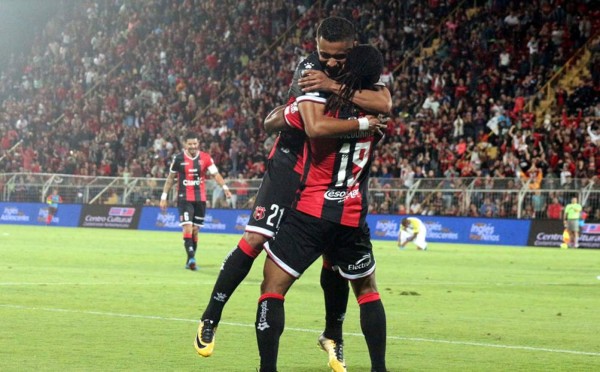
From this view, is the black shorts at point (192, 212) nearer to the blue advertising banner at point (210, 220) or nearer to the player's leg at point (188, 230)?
the player's leg at point (188, 230)

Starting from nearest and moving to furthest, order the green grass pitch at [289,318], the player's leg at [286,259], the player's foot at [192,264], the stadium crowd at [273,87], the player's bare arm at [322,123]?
1. the player's bare arm at [322,123]
2. the player's leg at [286,259]
3. the green grass pitch at [289,318]
4. the player's foot at [192,264]
5. the stadium crowd at [273,87]

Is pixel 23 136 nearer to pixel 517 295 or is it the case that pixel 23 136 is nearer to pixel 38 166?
pixel 38 166

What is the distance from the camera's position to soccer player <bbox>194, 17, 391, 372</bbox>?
293 inches

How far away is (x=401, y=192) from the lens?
119 feet

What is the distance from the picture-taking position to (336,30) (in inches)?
284

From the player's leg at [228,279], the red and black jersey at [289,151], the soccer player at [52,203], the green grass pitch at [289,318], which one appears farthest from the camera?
the soccer player at [52,203]

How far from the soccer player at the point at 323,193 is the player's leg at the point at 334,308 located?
72 cm

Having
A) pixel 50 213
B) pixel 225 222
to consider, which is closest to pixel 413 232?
pixel 225 222

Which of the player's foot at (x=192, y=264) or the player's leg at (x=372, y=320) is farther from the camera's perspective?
the player's foot at (x=192, y=264)

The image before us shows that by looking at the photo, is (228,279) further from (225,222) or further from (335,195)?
(225,222)

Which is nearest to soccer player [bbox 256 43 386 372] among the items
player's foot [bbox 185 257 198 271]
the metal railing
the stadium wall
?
player's foot [bbox 185 257 198 271]

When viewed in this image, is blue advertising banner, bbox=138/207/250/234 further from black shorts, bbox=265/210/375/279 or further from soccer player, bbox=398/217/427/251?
black shorts, bbox=265/210/375/279

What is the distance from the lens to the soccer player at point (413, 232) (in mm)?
29978

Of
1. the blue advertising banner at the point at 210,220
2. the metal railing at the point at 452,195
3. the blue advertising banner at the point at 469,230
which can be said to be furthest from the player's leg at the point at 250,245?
the blue advertising banner at the point at 210,220
